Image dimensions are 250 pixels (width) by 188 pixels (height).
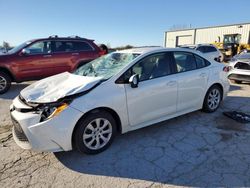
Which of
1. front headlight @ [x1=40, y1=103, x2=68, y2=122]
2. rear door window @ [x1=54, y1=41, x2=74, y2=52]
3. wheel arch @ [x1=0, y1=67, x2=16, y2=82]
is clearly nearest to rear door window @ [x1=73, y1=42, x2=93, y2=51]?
rear door window @ [x1=54, y1=41, x2=74, y2=52]

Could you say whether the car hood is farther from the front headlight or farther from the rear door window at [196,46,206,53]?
the rear door window at [196,46,206,53]

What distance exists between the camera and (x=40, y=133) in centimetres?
306

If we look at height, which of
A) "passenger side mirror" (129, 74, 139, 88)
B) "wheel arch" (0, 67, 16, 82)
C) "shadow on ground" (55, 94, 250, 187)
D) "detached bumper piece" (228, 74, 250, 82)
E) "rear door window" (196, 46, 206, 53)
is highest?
"passenger side mirror" (129, 74, 139, 88)

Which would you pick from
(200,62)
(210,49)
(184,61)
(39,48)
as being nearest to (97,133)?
(184,61)

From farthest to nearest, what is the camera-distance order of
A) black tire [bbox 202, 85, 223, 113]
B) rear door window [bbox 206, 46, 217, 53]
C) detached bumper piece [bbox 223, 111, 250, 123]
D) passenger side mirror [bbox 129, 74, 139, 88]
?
rear door window [bbox 206, 46, 217, 53] → black tire [bbox 202, 85, 223, 113] → detached bumper piece [bbox 223, 111, 250, 123] → passenger side mirror [bbox 129, 74, 139, 88]

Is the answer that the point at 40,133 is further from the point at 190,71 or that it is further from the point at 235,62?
the point at 235,62

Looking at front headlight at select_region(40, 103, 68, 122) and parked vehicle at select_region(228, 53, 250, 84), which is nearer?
front headlight at select_region(40, 103, 68, 122)

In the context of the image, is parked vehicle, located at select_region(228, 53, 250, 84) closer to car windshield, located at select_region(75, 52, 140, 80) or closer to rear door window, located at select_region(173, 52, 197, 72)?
rear door window, located at select_region(173, 52, 197, 72)

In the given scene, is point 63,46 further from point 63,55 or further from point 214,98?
point 214,98

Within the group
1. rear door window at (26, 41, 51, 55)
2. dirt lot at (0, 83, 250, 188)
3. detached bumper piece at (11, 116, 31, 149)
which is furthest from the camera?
rear door window at (26, 41, 51, 55)

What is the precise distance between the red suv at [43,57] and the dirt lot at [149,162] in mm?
3911

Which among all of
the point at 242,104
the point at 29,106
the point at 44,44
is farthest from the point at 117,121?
the point at 44,44

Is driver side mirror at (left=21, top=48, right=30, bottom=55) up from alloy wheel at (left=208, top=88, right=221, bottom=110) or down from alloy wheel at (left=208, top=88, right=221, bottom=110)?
up

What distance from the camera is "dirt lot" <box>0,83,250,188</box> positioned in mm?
2893
